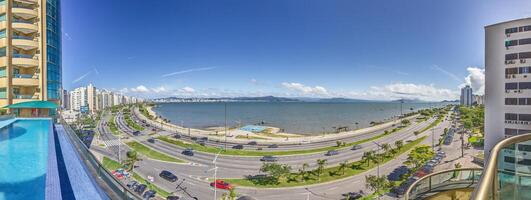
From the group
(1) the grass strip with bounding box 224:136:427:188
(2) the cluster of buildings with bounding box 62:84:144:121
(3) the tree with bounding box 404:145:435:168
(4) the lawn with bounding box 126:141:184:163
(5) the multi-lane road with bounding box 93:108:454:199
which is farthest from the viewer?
(2) the cluster of buildings with bounding box 62:84:144:121

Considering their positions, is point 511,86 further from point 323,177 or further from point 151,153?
point 151,153

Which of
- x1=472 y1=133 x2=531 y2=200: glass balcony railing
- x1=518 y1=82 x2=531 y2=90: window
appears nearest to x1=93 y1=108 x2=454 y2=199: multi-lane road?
x1=518 y1=82 x2=531 y2=90: window

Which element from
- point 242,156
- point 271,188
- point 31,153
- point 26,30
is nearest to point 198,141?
point 242,156

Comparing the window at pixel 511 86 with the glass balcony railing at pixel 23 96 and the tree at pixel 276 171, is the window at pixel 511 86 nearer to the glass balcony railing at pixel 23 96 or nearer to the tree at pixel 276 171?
the tree at pixel 276 171

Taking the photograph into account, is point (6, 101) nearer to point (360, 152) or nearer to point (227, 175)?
point (227, 175)

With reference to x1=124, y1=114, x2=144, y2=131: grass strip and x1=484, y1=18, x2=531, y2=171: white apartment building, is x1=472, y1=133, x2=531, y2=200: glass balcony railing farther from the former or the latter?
x1=124, y1=114, x2=144, y2=131: grass strip

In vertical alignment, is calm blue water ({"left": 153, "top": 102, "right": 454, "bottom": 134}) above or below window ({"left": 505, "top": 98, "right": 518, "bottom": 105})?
below
